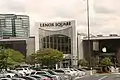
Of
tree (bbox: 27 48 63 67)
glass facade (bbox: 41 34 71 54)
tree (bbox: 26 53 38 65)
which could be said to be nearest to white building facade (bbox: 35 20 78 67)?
glass facade (bbox: 41 34 71 54)

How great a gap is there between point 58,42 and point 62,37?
196 centimetres

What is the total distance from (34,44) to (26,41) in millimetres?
4122

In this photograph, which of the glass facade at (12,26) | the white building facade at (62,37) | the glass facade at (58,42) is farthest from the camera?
the glass facade at (12,26)

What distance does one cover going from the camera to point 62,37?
10256cm

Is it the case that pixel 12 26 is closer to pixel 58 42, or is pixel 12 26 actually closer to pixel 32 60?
pixel 58 42

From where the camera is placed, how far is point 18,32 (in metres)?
188

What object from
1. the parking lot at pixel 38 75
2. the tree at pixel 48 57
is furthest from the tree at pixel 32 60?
the parking lot at pixel 38 75

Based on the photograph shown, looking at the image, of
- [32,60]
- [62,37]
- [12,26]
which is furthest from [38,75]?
[12,26]

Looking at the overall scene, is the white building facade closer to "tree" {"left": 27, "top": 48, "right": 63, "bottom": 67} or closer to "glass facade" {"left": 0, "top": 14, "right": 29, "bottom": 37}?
"tree" {"left": 27, "top": 48, "right": 63, "bottom": 67}

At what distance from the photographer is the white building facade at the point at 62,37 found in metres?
99.7

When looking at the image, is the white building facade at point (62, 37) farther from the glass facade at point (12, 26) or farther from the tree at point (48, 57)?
the glass facade at point (12, 26)

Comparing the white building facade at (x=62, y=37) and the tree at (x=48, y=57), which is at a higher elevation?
the white building facade at (x=62, y=37)

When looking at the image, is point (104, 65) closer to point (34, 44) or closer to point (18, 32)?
point (34, 44)

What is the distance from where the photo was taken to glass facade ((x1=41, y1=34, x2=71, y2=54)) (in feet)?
334
